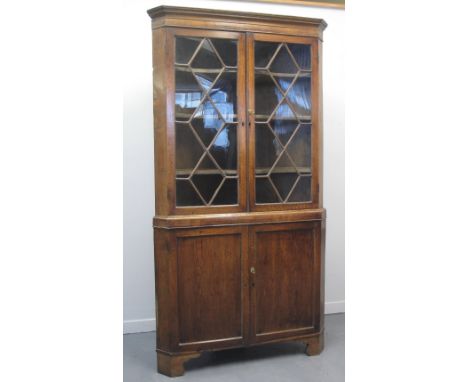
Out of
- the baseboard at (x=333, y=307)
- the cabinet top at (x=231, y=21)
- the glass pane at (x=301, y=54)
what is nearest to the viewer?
the cabinet top at (x=231, y=21)

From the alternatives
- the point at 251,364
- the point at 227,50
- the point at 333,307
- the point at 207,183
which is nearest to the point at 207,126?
the point at 207,183

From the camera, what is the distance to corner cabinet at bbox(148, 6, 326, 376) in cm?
215

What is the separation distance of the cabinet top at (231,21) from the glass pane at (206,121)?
3.2 inches

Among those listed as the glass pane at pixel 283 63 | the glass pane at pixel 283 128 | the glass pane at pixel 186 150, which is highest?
the glass pane at pixel 283 63

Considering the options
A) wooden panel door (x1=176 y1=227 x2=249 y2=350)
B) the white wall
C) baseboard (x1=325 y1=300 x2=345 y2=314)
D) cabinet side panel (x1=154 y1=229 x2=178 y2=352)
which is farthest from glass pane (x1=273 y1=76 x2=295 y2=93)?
baseboard (x1=325 y1=300 x2=345 y2=314)

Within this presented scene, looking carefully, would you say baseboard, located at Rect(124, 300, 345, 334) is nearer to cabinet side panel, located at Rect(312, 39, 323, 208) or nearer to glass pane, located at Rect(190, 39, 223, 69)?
cabinet side panel, located at Rect(312, 39, 323, 208)

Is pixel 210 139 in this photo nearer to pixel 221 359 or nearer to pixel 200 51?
pixel 200 51

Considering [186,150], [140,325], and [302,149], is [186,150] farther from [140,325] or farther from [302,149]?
[140,325]

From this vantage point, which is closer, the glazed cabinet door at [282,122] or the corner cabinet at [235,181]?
the corner cabinet at [235,181]

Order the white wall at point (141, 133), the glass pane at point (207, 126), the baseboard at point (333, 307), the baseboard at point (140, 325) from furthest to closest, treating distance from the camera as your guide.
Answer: the baseboard at point (333, 307)
the baseboard at point (140, 325)
the white wall at point (141, 133)
the glass pane at point (207, 126)

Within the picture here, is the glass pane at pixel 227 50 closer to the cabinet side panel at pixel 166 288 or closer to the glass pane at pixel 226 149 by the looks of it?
the glass pane at pixel 226 149

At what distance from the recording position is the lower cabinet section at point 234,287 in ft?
7.09

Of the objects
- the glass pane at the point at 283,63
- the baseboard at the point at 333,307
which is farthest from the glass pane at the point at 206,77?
the baseboard at the point at 333,307

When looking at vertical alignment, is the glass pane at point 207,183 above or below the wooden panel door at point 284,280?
above
